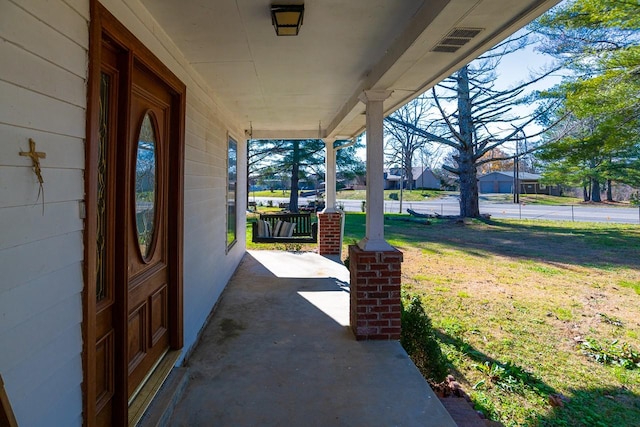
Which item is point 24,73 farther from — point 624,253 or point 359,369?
point 624,253

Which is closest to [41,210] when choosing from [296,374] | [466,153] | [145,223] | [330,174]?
[145,223]

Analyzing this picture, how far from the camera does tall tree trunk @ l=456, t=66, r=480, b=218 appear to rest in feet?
51.4

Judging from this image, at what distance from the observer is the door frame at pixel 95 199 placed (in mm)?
1502

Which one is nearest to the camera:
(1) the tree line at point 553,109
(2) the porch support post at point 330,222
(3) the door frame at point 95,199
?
(3) the door frame at point 95,199

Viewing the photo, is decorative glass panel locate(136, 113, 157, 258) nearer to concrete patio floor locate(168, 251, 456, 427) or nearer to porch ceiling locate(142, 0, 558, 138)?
porch ceiling locate(142, 0, 558, 138)

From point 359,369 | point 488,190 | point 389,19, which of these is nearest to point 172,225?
point 359,369

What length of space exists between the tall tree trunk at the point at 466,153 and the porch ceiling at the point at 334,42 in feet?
42.9

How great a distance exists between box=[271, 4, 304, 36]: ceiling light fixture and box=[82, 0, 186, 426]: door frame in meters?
0.78

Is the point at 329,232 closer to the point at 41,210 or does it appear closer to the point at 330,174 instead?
the point at 330,174

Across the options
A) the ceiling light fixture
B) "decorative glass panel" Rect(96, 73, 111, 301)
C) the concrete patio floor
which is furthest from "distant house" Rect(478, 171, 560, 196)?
"decorative glass panel" Rect(96, 73, 111, 301)

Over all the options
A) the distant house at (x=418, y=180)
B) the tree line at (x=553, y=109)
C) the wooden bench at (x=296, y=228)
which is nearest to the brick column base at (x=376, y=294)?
the wooden bench at (x=296, y=228)

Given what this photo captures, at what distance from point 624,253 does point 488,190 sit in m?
40.8

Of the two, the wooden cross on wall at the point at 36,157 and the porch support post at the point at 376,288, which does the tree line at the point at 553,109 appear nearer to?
the porch support post at the point at 376,288

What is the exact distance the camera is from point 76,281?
4.74 ft
